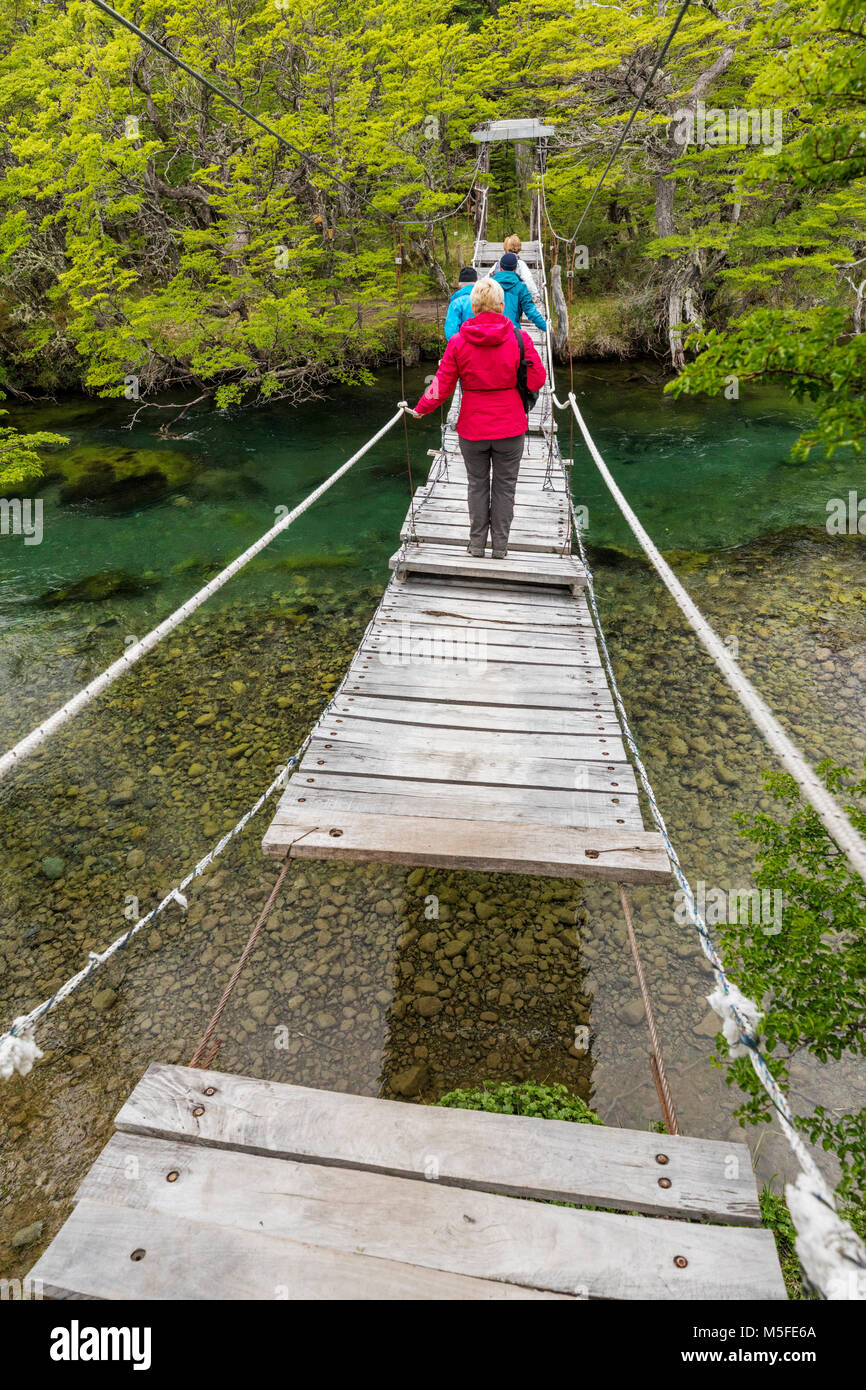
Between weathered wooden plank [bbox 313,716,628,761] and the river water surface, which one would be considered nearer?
weathered wooden plank [bbox 313,716,628,761]

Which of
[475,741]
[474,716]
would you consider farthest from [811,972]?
[474,716]

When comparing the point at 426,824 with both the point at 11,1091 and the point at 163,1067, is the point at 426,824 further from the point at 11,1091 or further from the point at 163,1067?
the point at 11,1091

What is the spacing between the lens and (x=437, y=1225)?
1790 millimetres

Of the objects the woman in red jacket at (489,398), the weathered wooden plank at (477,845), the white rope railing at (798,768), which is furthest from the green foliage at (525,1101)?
the woman in red jacket at (489,398)

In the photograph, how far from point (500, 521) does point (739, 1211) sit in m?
4.23

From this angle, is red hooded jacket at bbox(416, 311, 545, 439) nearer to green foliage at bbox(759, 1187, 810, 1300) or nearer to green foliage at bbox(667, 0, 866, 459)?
green foliage at bbox(667, 0, 866, 459)

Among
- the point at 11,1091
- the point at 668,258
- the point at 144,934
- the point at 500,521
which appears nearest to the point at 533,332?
the point at 668,258

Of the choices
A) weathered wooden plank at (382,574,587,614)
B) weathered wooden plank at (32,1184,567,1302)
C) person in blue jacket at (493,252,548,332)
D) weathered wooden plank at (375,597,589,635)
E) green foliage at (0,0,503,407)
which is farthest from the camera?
green foliage at (0,0,503,407)

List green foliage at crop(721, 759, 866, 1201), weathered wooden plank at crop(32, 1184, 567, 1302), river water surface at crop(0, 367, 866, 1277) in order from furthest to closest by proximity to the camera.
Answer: river water surface at crop(0, 367, 866, 1277)
green foliage at crop(721, 759, 866, 1201)
weathered wooden plank at crop(32, 1184, 567, 1302)

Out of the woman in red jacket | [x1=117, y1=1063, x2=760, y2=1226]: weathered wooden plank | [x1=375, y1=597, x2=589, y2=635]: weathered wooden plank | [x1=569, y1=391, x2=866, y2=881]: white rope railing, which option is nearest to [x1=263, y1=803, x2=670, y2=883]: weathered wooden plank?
[x1=569, y1=391, x2=866, y2=881]: white rope railing

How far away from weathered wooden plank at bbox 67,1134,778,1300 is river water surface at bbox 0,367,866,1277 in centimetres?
195

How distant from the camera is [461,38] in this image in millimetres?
13633

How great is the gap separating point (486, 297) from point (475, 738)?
267 centimetres

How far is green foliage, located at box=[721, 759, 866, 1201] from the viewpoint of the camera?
2604 mm
